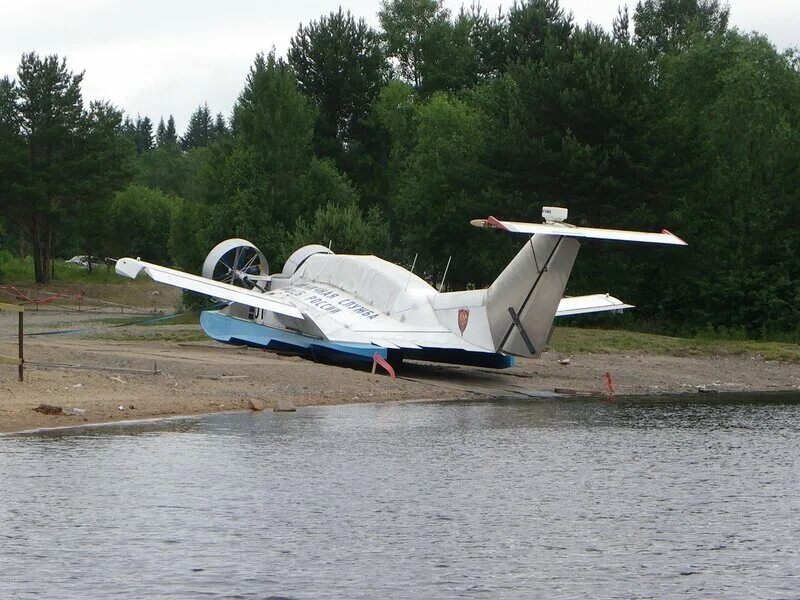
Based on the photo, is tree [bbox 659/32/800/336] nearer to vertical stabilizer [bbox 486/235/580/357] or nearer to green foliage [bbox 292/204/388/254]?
green foliage [bbox 292/204/388/254]

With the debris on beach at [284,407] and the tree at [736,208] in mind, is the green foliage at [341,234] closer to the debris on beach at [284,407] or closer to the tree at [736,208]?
the tree at [736,208]

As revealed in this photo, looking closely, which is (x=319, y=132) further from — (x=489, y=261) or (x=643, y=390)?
(x=643, y=390)

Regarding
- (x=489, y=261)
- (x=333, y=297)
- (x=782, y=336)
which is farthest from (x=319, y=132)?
Answer: (x=333, y=297)

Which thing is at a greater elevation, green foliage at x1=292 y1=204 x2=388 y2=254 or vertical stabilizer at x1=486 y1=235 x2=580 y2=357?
green foliage at x1=292 y1=204 x2=388 y2=254

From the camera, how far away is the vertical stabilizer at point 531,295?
24812 millimetres

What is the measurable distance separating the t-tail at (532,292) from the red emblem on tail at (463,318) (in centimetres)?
60

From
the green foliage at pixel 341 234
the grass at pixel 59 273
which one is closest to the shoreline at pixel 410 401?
the green foliage at pixel 341 234

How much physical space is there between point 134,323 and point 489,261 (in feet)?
49.2

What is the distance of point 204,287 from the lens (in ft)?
94.8

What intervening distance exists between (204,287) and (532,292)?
828cm

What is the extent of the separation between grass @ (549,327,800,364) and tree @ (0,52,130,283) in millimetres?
33564

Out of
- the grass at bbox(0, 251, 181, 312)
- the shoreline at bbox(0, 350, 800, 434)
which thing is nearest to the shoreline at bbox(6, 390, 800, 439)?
the shoreline at bbox(0, 350, 800, 434)

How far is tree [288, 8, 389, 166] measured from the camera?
226ft

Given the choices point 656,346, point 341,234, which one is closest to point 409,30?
point 341,234
